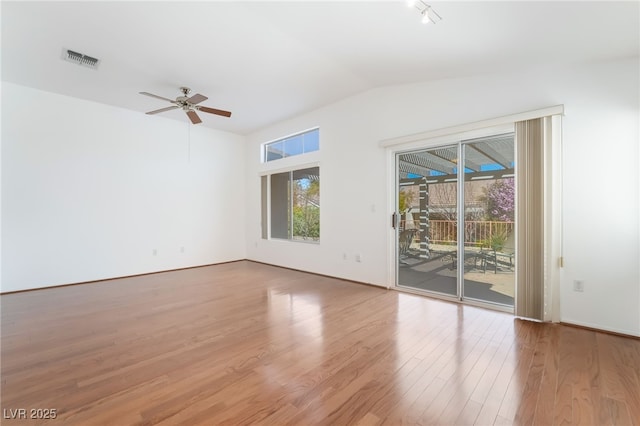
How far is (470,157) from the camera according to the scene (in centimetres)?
366

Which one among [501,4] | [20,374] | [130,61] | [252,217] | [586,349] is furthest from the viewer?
[252,217]

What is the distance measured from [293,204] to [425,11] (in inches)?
172

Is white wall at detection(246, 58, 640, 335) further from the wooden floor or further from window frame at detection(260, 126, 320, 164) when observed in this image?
window frame at detection(260, 126, 320, 164)

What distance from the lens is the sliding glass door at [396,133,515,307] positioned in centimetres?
343

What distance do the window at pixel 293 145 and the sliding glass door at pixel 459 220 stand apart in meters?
1.97

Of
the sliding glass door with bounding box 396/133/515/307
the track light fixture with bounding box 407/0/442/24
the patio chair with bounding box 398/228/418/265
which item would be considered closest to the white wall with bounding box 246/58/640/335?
the patio chair with bounding box 398/228/418/265

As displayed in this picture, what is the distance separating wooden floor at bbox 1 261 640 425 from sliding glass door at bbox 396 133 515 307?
504mm

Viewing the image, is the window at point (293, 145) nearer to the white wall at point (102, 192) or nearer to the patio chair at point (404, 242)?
the white wall at point (102, 192)

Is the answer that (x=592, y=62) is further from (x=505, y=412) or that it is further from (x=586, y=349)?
(x=505, y=412)

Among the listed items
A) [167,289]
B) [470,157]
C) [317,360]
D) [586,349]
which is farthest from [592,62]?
[167,289]

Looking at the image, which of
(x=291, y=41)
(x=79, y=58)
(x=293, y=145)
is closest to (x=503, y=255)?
(x=291, y=41)

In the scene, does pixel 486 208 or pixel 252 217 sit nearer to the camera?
pixel 486 208

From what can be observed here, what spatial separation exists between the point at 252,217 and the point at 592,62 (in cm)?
635

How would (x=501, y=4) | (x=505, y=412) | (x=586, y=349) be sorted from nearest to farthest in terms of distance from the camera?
(x=505, y=412), (x=501, y=4), (x=586, y=349)
